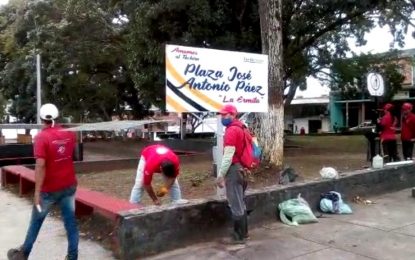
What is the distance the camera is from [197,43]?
15.1 m

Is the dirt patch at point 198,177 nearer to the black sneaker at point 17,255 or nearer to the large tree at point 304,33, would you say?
the large tree at point 304,33

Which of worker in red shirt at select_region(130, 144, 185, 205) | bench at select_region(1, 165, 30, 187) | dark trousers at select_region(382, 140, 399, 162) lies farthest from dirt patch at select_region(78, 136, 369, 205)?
worker in red shirt at select_region(130, 144, 185, 205)

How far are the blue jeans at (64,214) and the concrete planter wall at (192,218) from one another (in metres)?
0.51

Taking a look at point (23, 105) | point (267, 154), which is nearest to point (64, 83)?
point (23, 105)

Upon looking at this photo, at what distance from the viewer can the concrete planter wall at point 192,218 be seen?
5268 mm

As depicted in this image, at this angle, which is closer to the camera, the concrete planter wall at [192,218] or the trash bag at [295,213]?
the concrete planter wall at [192,218]

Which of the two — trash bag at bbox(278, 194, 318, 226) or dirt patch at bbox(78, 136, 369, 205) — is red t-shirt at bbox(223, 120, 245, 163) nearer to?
trash bag at bbox(278, 194, 318, 226)

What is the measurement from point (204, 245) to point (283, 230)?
118 centimetres

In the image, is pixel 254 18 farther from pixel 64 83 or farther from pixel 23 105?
pixel 23 105

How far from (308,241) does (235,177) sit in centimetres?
120

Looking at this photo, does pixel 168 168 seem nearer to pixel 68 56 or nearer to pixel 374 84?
pixel 374 84

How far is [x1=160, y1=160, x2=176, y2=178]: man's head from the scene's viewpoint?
18.2ft

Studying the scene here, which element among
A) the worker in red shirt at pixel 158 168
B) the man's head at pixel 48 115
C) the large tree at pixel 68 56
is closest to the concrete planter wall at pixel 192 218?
the worker in red shirt at pixel 158 168

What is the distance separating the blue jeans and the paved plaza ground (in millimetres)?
488
